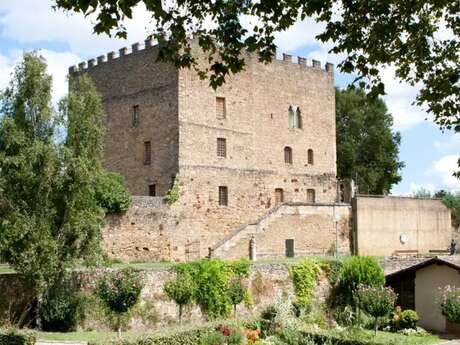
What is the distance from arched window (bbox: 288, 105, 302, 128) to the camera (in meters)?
38.3

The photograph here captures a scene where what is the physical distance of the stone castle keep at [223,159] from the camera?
104 feet

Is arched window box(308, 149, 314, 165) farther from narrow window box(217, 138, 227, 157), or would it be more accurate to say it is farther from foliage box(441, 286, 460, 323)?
foliage box(441, 286, 460, 323)

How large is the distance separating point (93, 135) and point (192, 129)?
11.8 metres

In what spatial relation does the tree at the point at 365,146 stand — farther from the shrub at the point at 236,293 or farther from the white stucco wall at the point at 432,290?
the shrub at the point at 236,293

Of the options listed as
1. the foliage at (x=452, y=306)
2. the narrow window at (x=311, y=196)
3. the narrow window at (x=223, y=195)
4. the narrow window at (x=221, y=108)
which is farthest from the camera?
the narrow window at (x=311, y=196)

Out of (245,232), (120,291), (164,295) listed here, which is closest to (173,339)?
(120,291)

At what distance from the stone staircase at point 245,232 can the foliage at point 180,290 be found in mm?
6485

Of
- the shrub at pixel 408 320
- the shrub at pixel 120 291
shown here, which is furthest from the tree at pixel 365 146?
the shrub at pixel 120 291

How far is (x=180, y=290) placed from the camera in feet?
78.2

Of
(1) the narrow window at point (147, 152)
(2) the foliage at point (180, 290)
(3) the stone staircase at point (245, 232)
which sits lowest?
(2) the foliage at point (180, 290)

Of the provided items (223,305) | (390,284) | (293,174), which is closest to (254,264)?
(223,305)

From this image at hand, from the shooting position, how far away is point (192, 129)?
1300 inches

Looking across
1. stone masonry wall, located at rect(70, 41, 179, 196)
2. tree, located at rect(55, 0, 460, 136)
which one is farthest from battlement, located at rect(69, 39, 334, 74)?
tree, located at rect(55, 0, 460, 136)

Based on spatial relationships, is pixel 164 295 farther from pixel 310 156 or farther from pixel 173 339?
pixel 310 156
